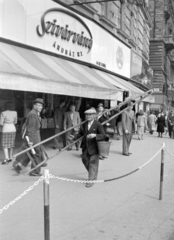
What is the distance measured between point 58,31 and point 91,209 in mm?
8234

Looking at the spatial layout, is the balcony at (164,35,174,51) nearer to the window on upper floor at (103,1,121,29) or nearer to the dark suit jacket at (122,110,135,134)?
the window on upper floor at (103,1,121,29)

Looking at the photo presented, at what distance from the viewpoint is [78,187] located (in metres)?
5.57

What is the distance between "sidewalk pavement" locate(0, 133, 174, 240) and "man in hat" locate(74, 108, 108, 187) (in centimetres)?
36

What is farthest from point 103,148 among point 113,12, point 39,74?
point 113,12

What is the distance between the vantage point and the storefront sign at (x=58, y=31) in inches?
352

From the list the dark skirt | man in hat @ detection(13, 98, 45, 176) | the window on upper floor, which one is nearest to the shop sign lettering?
the window on upper floor

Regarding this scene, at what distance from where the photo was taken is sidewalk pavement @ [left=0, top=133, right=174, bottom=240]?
362 centimetres

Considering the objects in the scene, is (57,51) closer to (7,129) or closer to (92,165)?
(7,129)

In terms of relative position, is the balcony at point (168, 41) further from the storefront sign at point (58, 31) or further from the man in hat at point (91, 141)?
the man in hat at point (91, 141)

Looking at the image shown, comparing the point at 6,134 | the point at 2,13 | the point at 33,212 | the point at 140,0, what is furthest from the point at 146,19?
the point at 33,212

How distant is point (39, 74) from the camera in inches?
311

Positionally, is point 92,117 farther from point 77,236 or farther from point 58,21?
point 58,21

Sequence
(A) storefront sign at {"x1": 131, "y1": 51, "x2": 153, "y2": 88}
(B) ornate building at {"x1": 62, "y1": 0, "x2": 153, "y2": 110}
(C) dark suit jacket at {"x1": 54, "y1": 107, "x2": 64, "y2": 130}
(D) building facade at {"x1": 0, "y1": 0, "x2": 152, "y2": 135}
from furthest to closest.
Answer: (A) storefront sign at {"x1": 131, "y1": 51, "x2": 153, "y2": 88} → (B) ornate building at {"x1": 62, "y1": 0, "x2": 153, "y2": 110} → (C) dark suit jacket at {"x1": 54, "y1": 107, "x2": 64, "y2": 130} → (D) building facade at {"x1": 0, "y1": 0, "x2": 152, "y2": 135}

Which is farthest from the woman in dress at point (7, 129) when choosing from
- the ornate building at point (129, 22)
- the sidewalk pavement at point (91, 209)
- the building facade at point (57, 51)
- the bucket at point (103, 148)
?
the ornate building at point (129, 22)
